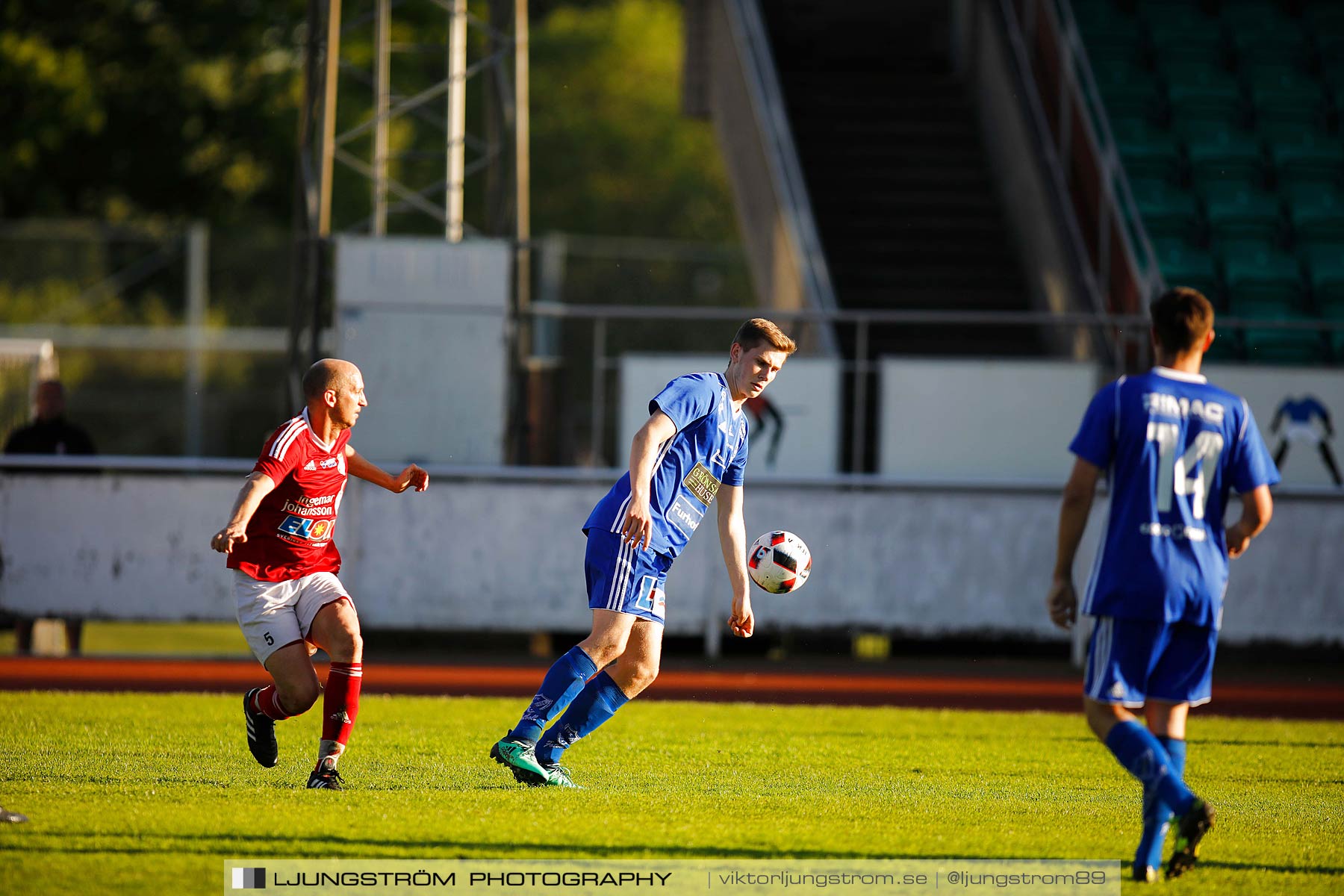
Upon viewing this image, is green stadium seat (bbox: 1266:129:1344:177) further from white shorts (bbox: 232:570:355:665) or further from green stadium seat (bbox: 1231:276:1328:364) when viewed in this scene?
white shorts (bbox: 232:570:355:665)

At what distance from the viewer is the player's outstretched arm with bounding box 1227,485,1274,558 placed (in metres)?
5.64

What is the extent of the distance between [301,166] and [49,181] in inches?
844

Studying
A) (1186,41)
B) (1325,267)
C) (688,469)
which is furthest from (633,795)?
(1186,41)

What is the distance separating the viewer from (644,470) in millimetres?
6258

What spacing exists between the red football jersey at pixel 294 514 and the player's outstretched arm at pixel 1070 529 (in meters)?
3.03

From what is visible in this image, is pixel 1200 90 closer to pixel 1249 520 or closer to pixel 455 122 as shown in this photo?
pixel 455 122

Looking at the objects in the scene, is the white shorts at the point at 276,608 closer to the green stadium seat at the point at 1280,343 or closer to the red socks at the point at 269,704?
the red socks at the point at 269,704

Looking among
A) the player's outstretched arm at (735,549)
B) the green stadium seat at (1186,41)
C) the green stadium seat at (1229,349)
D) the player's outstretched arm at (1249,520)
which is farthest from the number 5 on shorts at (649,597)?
the green stadium seat at (1186,41)

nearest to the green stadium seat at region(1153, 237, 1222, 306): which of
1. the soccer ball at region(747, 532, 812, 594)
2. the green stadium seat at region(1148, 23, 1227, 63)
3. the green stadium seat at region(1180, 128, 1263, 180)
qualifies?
the green stadium seat at region(1180, 128, 1263, 180)

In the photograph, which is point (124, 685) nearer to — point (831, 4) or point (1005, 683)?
point (1005, 683)

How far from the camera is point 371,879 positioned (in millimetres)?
5176

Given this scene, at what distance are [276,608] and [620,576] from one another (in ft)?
4.71

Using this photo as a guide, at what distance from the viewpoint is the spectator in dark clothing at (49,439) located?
45.4 ft

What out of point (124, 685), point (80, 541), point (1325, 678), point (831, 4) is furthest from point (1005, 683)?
point (831, 4)
